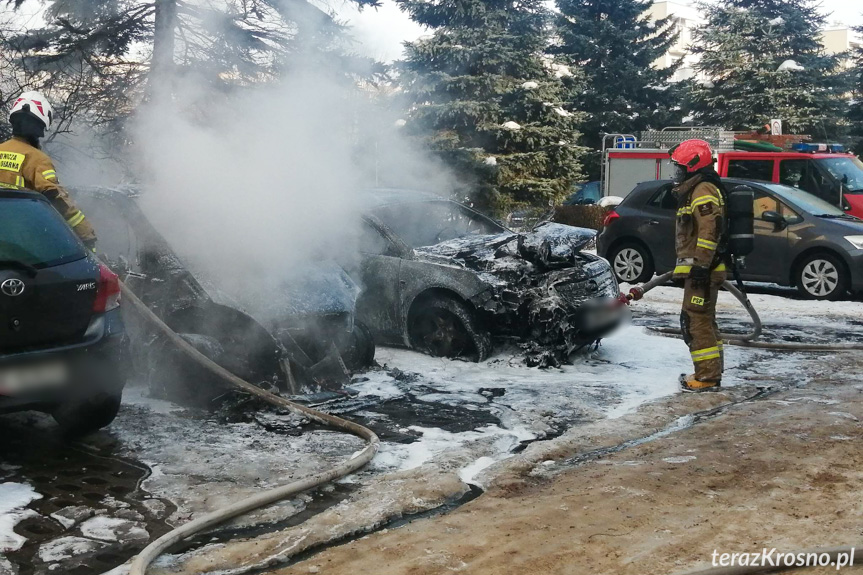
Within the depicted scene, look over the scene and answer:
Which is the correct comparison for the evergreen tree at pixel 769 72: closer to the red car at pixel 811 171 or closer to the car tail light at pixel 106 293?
the red car at pixel 811 171

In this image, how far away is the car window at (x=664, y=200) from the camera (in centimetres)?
1342

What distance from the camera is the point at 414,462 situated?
538cm

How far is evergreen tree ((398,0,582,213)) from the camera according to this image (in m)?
21.5

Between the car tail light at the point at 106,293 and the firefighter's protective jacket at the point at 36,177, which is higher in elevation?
the firefighter's protective jacket at the point at 36,177

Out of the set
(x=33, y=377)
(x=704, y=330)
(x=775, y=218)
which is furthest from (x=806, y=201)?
(x=33, y=377)

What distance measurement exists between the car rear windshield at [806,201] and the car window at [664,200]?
4.17 feet

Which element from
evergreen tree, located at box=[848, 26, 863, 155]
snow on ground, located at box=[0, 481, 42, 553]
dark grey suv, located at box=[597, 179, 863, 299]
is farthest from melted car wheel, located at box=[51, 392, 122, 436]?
evergreen tree, located at box=[848, 26, 863, 155]

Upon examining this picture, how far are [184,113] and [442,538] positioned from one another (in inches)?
259

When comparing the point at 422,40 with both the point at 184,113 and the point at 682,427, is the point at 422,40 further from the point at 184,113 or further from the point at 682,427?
the point at 682,427

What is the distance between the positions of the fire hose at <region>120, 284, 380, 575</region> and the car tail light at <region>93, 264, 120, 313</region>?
0.77 m

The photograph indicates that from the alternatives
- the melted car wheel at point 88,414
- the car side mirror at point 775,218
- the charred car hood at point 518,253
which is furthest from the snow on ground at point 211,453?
the car side mirror at point 775,218

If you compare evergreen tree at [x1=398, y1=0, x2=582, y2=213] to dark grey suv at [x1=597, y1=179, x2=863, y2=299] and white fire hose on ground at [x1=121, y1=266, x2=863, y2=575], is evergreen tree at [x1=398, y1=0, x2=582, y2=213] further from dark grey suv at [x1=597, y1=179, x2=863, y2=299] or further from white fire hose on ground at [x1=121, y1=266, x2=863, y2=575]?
white fire hose on ground at [x1=121, y1=266, x2=863, y2=575]

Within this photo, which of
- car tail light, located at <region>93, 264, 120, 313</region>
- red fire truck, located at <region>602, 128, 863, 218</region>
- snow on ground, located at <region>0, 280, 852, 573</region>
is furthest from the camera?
red fire truck, located at <region>602, 128, 863, 218</region>

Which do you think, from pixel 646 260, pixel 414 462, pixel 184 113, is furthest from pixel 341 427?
pixel 646 260
